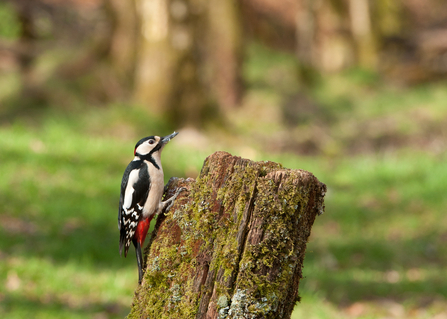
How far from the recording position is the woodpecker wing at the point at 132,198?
3020 mm

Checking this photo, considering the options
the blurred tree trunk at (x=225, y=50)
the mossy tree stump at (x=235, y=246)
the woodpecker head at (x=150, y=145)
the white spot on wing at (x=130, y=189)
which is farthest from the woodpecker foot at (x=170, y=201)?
the blurred tree trunk at (x=225, y=50)

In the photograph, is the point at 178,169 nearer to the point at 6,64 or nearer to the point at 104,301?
the point at 104,301

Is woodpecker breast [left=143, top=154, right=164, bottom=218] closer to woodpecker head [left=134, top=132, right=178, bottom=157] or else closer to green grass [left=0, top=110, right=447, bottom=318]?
woodpecker head [left=134, top=132, right=178, bottom=157]

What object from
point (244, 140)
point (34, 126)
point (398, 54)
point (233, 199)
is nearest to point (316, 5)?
point (398, 54)

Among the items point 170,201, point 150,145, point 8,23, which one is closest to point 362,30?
point 8,23

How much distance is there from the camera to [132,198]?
120 inches

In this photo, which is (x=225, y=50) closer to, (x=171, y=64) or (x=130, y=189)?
(x=171, y=64)

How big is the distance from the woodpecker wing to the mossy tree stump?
2.06ft

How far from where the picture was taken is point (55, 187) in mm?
6809

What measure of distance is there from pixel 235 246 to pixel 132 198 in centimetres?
102

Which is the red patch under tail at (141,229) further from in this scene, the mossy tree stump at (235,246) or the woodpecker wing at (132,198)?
the mossy tree stump at (235,246)

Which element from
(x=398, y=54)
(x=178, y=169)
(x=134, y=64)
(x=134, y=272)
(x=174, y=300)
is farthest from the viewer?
(x=398, y=54)

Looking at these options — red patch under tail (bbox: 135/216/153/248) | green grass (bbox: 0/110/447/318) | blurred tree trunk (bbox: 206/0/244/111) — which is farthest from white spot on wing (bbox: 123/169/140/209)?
blurred tree trunk (bbox: 206/0/244/111)

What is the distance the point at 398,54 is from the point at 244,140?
36.2 feet
